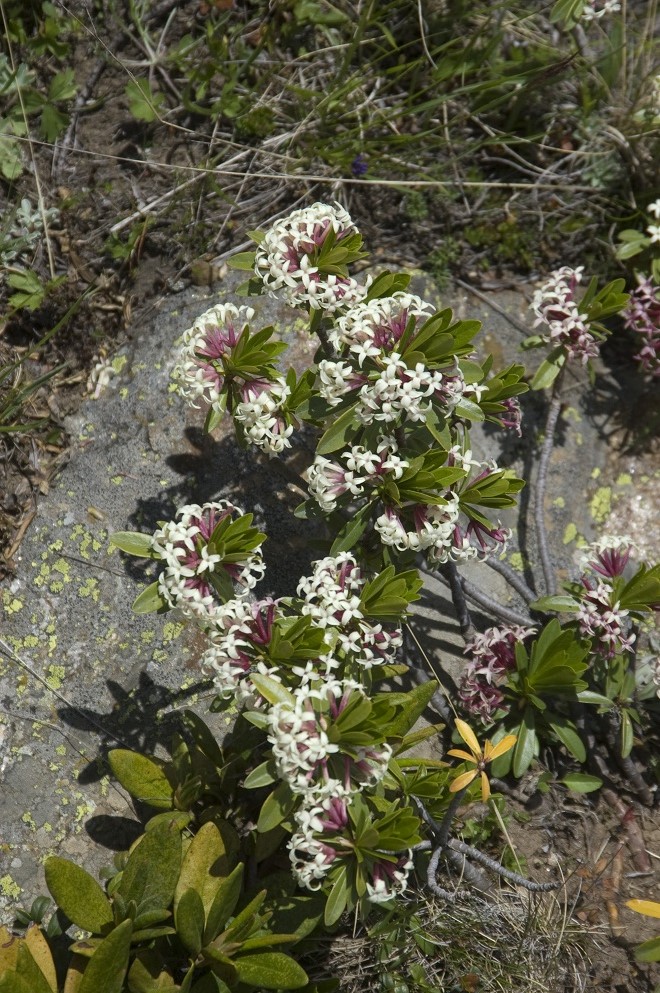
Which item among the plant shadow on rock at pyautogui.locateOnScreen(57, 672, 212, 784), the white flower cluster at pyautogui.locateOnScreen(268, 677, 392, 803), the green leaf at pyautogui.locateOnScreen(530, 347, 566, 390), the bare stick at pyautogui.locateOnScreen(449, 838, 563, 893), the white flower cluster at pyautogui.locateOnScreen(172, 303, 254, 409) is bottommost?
the bare stick at pyautogui.locateOnScreen(449, 838, 563, 893)

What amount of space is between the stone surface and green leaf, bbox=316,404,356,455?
19.9 inches

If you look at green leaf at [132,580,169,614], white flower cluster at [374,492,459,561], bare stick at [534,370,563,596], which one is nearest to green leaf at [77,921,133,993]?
green leaf at [132,580,169,614]

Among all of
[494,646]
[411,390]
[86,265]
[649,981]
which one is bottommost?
[649,981]

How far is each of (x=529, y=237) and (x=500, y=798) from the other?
A: 8.58 feet

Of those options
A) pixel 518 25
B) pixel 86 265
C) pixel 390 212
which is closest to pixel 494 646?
pixel 390 212

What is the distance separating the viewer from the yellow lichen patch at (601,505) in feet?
12.9

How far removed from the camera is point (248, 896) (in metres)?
2.87

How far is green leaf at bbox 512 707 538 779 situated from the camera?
3182mm

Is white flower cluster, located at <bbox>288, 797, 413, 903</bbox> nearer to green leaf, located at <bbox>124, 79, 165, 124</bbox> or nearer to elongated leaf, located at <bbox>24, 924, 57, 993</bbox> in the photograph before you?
elongated leaf, located at <bbox>24, 924, 57, 993</bbox>

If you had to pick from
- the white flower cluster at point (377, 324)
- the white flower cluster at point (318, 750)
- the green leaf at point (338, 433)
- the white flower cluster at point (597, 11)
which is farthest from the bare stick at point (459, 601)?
the white flower cluster at point (597, 11)

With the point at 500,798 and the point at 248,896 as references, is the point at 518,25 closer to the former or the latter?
the point at 500,798

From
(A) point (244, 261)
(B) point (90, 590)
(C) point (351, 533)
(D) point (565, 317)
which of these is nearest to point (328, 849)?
(C) point (351, 533)

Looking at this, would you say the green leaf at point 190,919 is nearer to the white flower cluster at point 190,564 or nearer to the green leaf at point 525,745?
the white flower cluster at point 190,564

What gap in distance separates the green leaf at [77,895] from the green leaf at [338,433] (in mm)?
1565
